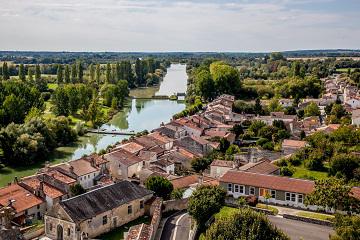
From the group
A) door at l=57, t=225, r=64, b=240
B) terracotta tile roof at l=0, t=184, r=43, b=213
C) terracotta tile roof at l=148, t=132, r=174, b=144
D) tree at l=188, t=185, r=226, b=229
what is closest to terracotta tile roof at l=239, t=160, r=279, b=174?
tree at l=188, t=185, r=226, b=229

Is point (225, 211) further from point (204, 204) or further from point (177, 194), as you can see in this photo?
point (204, 204)

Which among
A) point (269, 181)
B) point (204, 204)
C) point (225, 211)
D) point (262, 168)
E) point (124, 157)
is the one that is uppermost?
point (204, 204)

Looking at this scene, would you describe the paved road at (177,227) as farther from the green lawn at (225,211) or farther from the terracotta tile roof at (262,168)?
the terracotta tile roof at (262,168)

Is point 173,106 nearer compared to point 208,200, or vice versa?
point 208,200

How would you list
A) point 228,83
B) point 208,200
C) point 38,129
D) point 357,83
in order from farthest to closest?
1. point 228,83
2. point 357,83
3. point 38,129
4. point 208,200

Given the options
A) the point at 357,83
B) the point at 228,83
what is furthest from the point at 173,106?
the point at 357,83

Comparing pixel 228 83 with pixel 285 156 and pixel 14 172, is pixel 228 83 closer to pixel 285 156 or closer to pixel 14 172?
pixel 285 156

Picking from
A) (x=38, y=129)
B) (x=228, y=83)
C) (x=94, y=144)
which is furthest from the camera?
(x=228, y=83)

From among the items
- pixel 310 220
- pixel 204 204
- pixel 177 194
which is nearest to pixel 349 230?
pixel 310 220
